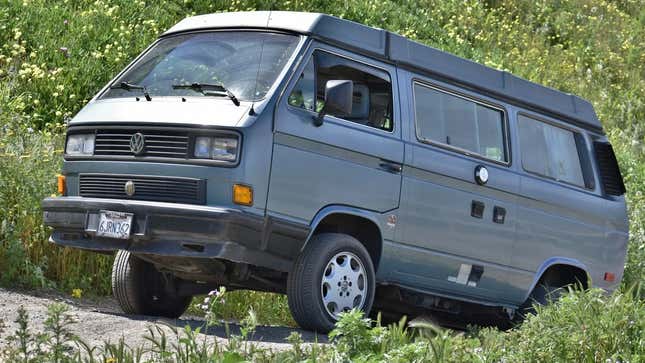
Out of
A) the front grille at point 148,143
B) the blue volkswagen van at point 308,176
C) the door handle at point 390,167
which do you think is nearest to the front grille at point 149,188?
the blue volkswagen van at point 308,176

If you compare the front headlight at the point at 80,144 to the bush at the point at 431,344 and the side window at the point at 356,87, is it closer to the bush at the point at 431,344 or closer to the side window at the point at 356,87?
the side window at the point at 356,87

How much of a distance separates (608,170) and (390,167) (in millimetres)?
3189

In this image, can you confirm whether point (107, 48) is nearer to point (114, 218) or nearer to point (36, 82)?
point (36, 82)

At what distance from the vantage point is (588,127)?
33.9ft

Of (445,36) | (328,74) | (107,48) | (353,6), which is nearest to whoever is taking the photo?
(328,74)

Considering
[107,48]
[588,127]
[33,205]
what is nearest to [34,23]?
[107,48]

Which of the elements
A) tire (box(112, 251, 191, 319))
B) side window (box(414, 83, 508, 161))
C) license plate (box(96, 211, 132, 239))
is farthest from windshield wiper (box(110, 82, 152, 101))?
side window (box(414, 83, 508, 161))

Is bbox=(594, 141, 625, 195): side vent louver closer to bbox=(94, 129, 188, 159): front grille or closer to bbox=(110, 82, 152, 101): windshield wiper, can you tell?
bbox=(110, 82, 152, 101): windshield wiper

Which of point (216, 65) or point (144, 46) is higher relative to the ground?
point (144, 46)

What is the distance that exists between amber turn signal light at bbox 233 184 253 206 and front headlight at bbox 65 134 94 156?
113cm

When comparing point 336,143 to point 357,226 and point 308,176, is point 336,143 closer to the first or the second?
point 308,176

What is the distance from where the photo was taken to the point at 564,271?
32.6 feet

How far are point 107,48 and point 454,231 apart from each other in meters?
6.24

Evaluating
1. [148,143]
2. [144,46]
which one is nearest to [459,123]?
[148,143]
